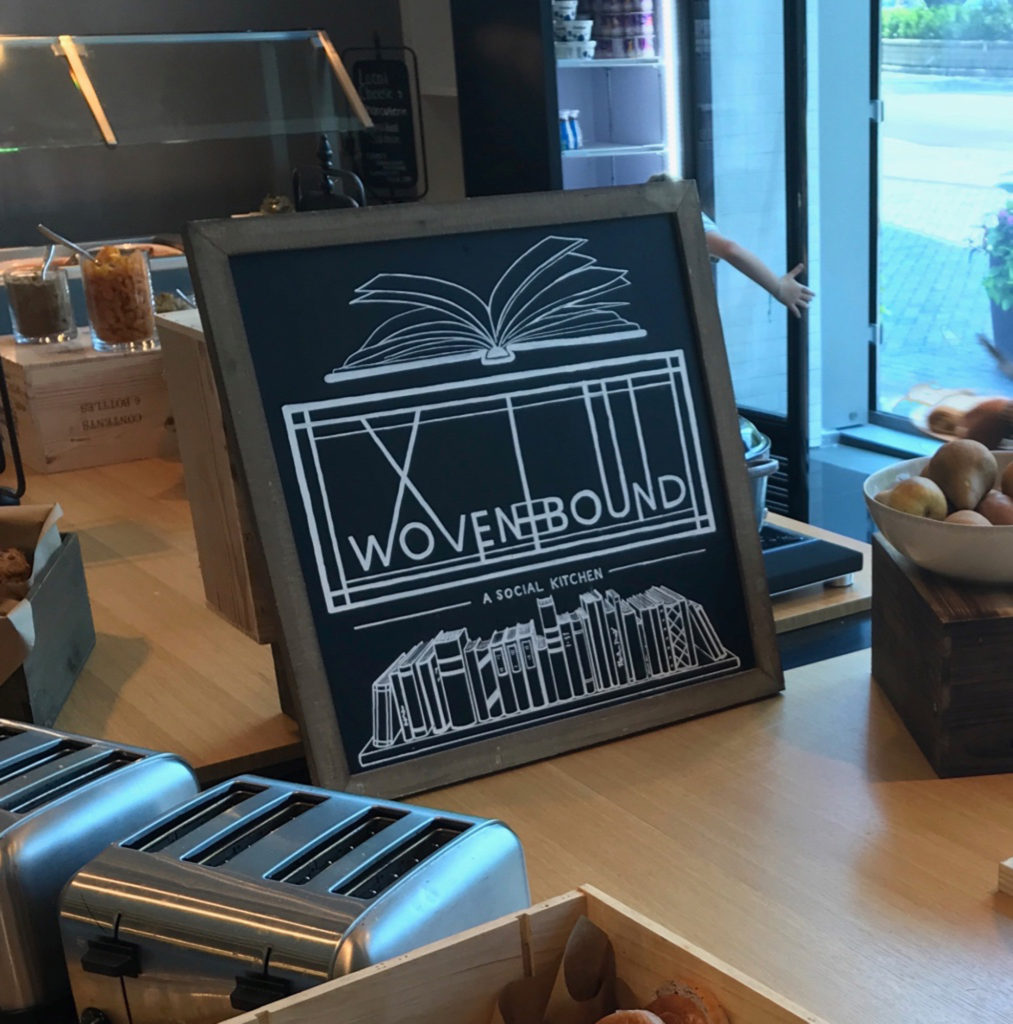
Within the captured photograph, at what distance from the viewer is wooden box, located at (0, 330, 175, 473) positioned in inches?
84.0

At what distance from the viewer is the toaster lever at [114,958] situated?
71cm

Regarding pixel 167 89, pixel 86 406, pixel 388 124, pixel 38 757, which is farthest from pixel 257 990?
pixel 388 124

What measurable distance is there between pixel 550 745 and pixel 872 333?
4.04 metres

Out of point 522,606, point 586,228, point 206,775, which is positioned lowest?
point 206,775

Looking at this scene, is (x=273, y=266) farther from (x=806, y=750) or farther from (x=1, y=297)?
(x=1, y=297)

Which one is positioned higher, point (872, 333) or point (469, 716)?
point (469, 716)

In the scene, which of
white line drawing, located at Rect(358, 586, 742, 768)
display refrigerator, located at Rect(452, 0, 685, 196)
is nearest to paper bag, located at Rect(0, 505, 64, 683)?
white line drawing, located at Rect(358, 586, 742, 768)

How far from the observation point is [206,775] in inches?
44.1

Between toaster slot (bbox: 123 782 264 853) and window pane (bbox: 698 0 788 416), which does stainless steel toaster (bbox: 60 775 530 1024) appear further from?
window pane (bbox: 698 0 788 416)

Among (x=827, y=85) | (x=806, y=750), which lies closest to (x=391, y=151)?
(x=827, y=85)

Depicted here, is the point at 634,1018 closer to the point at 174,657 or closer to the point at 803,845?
the point at 803,845

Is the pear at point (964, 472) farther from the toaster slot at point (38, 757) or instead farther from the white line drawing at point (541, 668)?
the toaster slot at point (38, 757)

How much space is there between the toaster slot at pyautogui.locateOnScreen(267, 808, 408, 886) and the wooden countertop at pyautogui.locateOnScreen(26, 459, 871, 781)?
0.37 metres

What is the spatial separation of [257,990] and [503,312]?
623 mm
